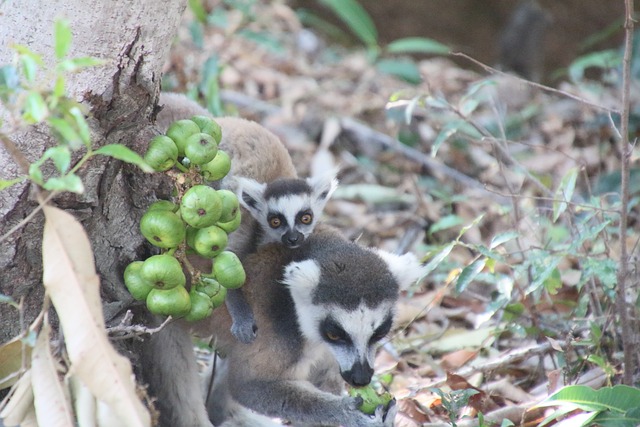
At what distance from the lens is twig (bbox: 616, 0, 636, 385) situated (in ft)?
12.3

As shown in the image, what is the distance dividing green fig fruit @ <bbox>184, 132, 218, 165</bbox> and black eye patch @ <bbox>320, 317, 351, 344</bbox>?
47.5 inches

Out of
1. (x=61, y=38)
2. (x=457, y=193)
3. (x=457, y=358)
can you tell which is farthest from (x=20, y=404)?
(x=457, y=193)

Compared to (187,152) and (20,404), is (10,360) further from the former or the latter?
(187,152)

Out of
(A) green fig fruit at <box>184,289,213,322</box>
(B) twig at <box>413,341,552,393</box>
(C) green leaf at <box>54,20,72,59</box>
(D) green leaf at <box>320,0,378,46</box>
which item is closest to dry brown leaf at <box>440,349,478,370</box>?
(B) twig at <box>413,341,552,393</box>

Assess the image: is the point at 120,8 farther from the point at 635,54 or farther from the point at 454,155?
the point at 635,54

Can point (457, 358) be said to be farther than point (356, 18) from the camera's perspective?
No

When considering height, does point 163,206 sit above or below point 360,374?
above

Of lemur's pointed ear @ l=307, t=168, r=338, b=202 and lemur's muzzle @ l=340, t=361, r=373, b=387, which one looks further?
lemur's pointed ear @ l=307, t=168, r=338, b=202

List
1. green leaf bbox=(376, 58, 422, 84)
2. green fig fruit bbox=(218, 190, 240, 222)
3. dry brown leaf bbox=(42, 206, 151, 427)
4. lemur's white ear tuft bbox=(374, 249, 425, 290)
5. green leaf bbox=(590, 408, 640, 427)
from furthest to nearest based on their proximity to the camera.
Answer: green leaf bbox=(376, 58, 422, 84), lemur's white ear tuft bbox=(374, 249, 425, 290), green leaf bbox=(590, 408, 640, 427), green fig fruit bbox=(218, 190, 240, 222), dry brown leaf bbox=(42, 206, 151, 427)

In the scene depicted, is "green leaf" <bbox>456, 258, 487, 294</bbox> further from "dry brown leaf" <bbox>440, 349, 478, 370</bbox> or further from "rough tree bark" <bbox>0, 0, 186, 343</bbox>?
"rough tree bark" <bbox>0, 0, 186, 343</bbox>

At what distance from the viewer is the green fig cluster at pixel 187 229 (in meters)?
3.17

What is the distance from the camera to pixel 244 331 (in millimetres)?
4078

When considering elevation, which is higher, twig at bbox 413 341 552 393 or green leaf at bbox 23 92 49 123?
green leaf at bbox 23 92 49 123

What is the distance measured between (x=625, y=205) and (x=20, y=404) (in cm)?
287
